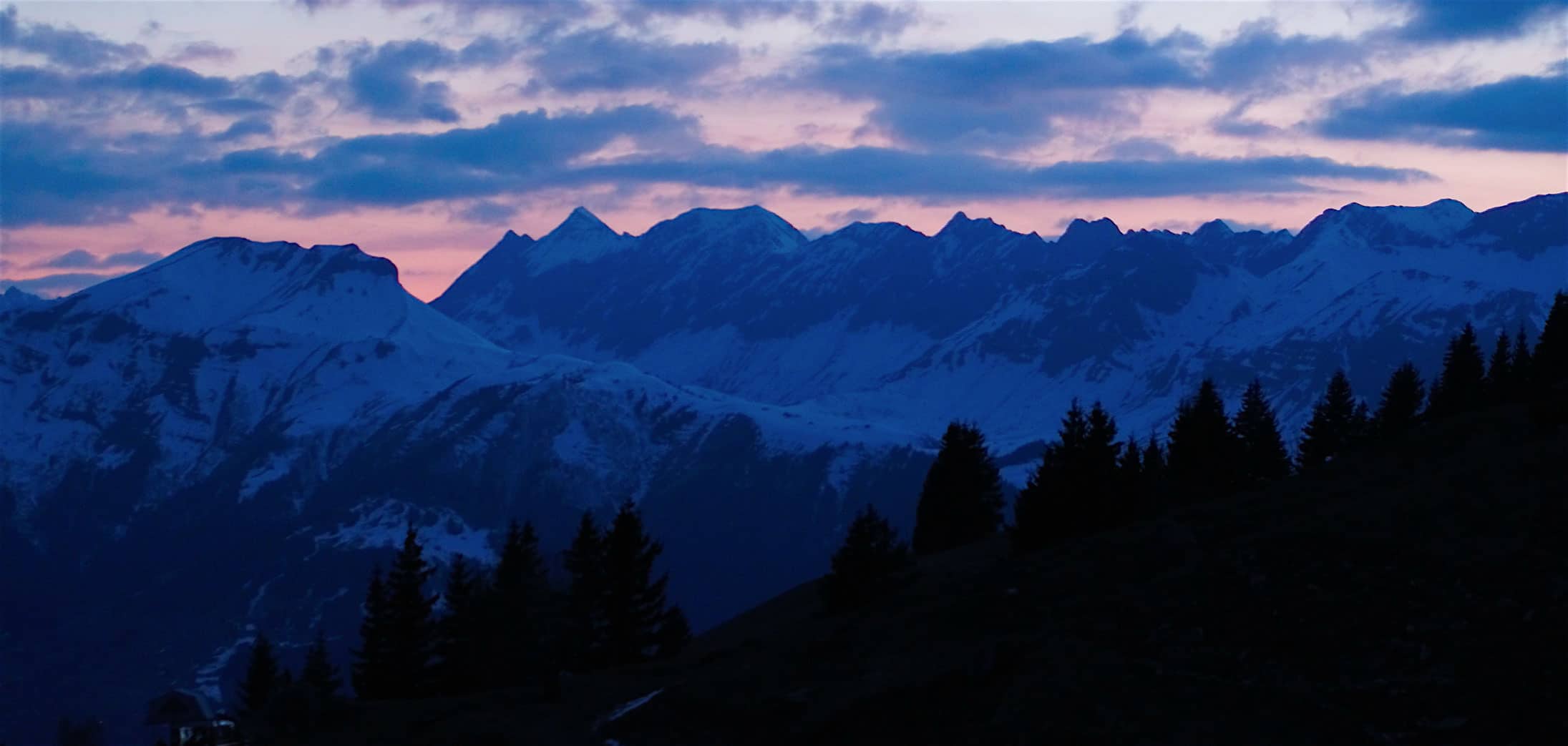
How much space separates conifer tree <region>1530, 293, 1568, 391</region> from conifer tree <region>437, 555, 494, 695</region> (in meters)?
59.5

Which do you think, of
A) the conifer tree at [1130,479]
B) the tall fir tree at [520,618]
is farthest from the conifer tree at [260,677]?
the conifer tree at [1130,479]

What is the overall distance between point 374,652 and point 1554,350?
241 ft

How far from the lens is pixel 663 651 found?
257 ft

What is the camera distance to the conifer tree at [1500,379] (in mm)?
104625

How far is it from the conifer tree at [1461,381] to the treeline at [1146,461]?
0.14m

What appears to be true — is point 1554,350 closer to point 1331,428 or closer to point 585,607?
point 1331,428

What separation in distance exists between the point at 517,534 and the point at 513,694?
74.8 feet

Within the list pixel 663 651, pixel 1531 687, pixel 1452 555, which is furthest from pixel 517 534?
pixel 1531 687

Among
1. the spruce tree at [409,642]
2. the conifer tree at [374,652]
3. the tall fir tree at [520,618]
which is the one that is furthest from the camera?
the conifer tree at [374,652]


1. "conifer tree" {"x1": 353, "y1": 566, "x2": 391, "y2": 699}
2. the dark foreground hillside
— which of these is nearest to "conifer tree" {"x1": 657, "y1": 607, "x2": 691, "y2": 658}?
the dark foreground hillside

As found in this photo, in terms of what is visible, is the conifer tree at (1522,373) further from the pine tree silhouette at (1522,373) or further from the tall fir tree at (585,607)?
the tall fir tree at (585,607)

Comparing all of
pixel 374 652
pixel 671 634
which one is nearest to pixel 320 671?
pixel 374 652

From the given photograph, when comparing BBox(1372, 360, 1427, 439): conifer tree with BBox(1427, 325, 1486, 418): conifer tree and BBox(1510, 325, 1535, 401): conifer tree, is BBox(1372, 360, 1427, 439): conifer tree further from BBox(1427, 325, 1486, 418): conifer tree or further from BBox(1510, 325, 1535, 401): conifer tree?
BBox(1510, 325, 1535, 401): conifer tree

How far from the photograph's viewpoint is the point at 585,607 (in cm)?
8031
